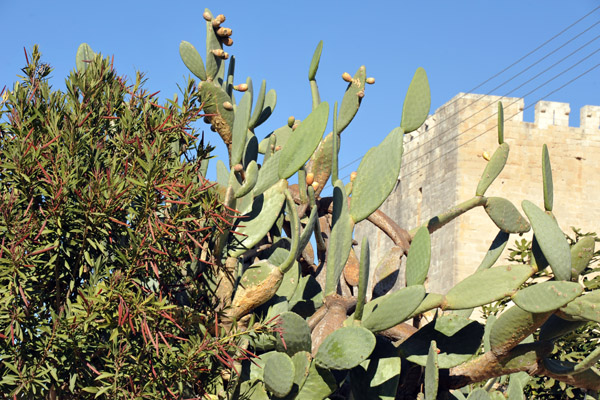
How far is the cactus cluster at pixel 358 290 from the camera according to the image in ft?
10.8

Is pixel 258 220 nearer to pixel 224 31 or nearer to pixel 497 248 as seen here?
pixel 224 31

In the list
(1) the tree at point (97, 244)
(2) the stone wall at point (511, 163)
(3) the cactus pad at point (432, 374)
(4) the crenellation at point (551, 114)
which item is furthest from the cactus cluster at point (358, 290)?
(4) the crenellation at point (551, 114)

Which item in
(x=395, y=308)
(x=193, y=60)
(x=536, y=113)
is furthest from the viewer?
Result: (x=536, y=113)

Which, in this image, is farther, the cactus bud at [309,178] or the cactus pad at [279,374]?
the cactus bud at [309,178]

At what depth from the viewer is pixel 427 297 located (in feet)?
11.3

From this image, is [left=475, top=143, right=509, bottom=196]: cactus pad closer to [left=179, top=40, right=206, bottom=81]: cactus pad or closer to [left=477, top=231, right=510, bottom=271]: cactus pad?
[left=477, top=231, right=510, bottom=271]: cactus pad

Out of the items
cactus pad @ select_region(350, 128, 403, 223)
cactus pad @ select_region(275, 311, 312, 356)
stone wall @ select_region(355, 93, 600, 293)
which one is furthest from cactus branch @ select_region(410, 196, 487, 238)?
stone wall @ select_region(355, 93, 600, 293)

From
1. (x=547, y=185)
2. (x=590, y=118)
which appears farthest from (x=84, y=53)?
(x=590, y=118)

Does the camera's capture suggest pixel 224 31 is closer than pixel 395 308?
No

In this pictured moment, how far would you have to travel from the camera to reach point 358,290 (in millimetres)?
3480

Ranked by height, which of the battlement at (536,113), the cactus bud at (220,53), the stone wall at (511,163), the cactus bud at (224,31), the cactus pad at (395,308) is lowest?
the cactus pad at (395,308)

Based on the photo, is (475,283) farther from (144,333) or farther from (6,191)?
(6,191)

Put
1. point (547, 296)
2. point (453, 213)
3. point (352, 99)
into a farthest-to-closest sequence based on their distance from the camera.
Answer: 1. point (453, 213)
2. point (352, 99)
3. point (547, 296)

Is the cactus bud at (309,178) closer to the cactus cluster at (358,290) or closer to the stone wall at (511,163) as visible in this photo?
the cactus cluster at (358,290)
